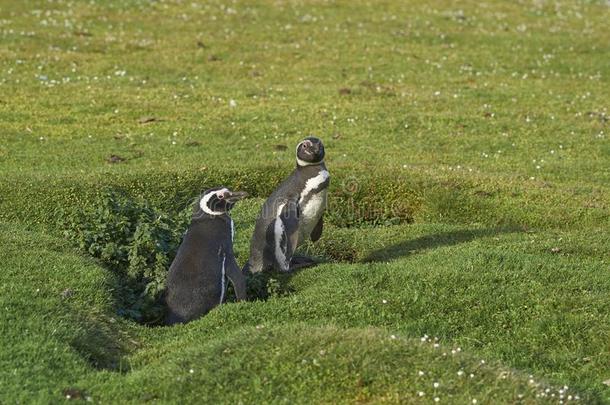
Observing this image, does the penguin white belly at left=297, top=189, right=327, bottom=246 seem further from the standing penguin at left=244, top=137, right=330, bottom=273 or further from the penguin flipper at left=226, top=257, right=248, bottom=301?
the penguin flipper at left=226, top=257, right=248, bottom=301

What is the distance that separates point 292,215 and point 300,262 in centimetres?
58

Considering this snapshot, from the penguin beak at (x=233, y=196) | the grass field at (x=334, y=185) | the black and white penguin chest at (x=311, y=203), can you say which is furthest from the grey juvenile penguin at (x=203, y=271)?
the black and white penguin chest at (x=311, y=203)

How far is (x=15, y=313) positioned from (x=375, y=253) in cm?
507

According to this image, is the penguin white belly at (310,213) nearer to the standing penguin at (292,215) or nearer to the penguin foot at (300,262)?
the standing penguin at (292,215)

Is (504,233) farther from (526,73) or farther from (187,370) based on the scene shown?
(526,73)

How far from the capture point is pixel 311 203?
496 inches

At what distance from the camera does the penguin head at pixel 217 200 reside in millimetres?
11477

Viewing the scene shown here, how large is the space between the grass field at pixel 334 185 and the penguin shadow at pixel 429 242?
0.05 m

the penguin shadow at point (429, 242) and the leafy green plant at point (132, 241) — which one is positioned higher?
the leafy green plant at point (132, 241)

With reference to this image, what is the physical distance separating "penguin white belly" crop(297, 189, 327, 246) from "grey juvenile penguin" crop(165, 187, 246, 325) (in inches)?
55.2

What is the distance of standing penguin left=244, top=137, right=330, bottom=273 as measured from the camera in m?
12.1

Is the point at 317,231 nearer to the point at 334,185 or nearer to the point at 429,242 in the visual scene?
the point at 429,242

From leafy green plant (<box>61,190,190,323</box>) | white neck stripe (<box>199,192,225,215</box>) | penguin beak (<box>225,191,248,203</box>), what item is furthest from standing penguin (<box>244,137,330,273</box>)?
leafy green plant (<box>61,190,190,323</box>)

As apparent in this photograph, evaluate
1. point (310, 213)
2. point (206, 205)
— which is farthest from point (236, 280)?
point (310, 213)
